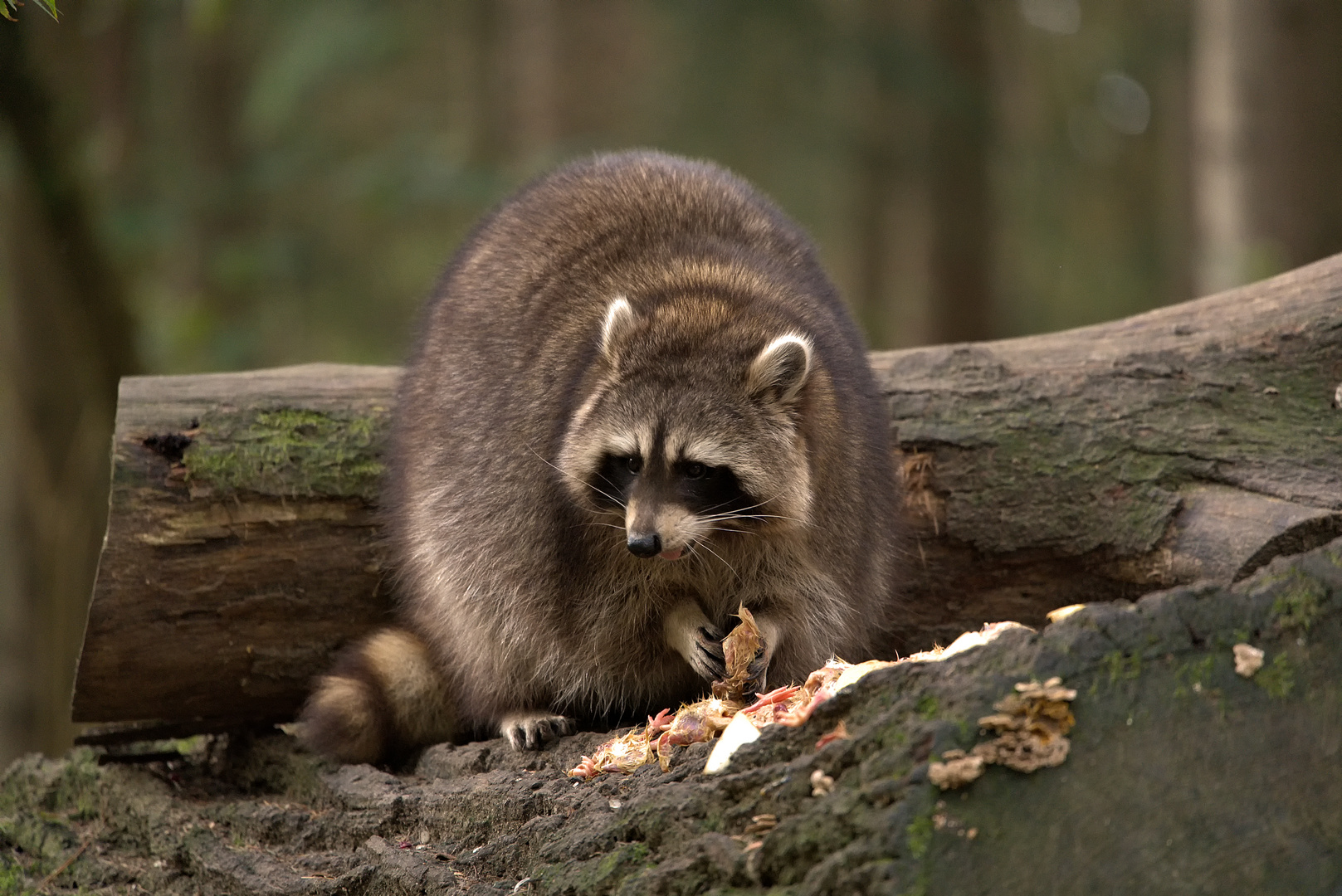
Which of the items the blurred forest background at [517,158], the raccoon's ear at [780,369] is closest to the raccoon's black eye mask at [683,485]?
the raccoon's ear at [780,369]

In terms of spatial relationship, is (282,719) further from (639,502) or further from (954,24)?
(954,24)

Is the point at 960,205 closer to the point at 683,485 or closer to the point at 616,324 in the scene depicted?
the point at 616,324

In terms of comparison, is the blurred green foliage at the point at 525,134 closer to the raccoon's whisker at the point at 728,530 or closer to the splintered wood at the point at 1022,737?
the raccoon's whisker at the point at 728,530

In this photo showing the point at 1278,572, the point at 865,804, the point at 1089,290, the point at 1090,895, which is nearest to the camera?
the point at 1090,895

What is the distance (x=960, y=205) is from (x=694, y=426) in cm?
868

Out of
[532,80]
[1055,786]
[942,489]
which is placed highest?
[532,80]

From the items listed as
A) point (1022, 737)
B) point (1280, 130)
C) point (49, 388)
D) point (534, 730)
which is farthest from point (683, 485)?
point (1280, 130)

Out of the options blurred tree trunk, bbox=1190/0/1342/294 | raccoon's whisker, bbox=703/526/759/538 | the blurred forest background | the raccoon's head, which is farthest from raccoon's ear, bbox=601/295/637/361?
blurred tree trunk, bbox=1190/0/1342/294

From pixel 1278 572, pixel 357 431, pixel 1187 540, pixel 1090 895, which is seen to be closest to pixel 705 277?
pixel 357 431

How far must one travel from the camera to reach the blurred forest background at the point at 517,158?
5473 mm

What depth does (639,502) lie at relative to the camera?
3283 millimetres

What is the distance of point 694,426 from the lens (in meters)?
3.37

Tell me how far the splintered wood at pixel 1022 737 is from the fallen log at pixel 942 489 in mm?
2008

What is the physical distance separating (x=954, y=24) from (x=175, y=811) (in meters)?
9.79
